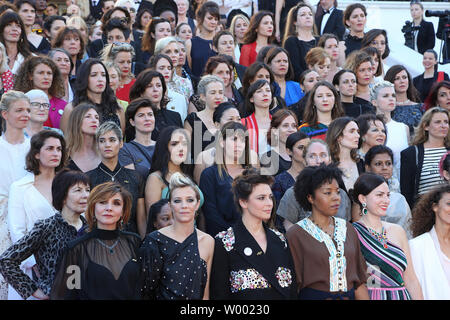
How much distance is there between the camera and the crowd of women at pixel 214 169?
5250 mm

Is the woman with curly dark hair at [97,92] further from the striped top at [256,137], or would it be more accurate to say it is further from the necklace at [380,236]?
the necklace at [380,236]

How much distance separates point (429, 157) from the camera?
24.7 ft

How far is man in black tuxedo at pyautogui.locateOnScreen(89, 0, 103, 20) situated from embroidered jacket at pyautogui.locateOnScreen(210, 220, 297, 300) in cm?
803

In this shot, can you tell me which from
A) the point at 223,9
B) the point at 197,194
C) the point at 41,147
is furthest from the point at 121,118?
the point at 223,9

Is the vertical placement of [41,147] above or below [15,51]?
below

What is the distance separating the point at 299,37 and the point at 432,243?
5233 mm

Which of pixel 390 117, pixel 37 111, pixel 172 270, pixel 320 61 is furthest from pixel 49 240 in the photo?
pixel 320 61

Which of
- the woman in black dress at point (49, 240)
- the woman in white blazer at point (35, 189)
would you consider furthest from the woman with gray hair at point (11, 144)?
the woman in black dress at point (49, 240)

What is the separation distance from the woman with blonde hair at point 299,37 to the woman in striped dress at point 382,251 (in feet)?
14.3

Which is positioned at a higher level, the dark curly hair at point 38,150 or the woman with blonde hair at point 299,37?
the woman with blonde hair at point 299,37

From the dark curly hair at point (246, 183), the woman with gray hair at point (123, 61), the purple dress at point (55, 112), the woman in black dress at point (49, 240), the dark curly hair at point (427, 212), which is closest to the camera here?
the woman in black dress at point (49, 240)

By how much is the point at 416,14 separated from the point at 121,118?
7174mm
